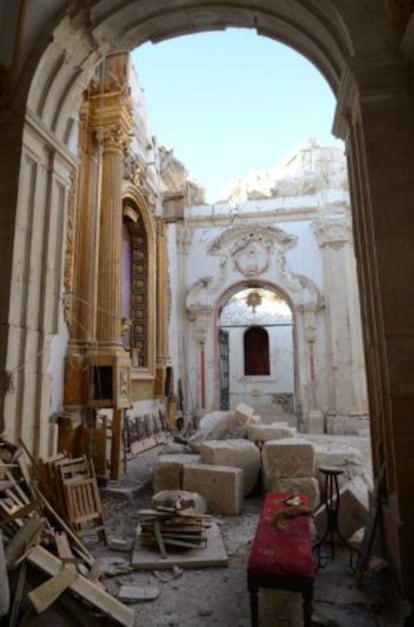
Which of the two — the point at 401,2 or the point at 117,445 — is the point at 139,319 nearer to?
the point at 117,445

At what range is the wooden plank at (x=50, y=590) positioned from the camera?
240cm

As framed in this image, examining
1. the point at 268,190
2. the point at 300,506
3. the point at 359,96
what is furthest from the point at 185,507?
the point at 268,190

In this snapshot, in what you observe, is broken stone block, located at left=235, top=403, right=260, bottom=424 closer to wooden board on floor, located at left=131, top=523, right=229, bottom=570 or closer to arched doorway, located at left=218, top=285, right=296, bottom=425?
wooden board on floor, located at left=131, top=523, right=229, bottom=570

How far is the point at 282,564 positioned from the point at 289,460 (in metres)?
2.98

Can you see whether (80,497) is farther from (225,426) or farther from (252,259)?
(252,259)

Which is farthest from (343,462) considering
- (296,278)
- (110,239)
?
(296,278)

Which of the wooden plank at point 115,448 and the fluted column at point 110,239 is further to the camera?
the fluted column at point 110,239

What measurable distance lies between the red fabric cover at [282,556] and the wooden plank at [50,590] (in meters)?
1.11

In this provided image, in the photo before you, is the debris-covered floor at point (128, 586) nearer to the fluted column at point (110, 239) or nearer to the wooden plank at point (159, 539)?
the wooden plank at point (159, 539)

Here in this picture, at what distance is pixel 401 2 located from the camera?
2.98 m

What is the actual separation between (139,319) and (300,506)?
24.4 feet

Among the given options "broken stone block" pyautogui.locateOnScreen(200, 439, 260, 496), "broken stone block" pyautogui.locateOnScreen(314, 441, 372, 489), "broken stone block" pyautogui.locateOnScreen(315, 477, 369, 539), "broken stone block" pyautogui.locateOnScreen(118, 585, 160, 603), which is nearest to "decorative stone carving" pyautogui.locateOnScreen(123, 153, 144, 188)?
"broken stone block" pyautogui.locateOnScreen(200, 439, 260, 496)

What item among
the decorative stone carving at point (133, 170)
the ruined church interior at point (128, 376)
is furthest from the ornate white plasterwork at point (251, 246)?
the ruined church interior at point (128, 376)

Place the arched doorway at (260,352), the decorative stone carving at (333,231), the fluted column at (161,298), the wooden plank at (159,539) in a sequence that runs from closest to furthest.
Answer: the wooden plank at (159,539)
the fluted column at (161,298)
the decorative stone carving at (333,231)
the arched doorway at (260,352)
